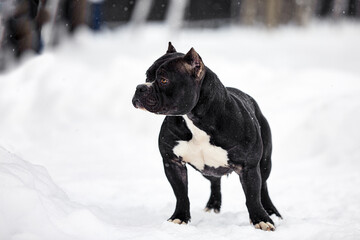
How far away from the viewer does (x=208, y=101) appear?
146 inches

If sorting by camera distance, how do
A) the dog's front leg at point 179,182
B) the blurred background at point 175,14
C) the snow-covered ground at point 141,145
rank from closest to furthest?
the snow-covered ground at point 141,145 → the dog's front leg at point 179,182 → the blurred background at point 175,14

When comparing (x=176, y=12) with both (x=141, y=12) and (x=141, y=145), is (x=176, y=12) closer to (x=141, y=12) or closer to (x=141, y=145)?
(x=141, y=12)

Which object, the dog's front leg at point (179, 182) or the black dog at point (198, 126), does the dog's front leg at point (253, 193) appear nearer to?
the black dog at point (198, 126)

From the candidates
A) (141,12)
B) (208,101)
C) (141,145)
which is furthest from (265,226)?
(141,12)

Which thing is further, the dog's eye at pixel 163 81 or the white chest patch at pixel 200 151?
the white chest patch at pixel 200 151

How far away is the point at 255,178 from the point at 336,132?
13.0ft

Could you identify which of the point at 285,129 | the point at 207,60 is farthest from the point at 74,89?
the point at 285,129

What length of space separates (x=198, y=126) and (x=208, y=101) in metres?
0.21

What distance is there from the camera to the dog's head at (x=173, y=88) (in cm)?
354

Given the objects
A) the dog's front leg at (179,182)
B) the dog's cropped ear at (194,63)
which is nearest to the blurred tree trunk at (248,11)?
the dog's front leg at (179,182)

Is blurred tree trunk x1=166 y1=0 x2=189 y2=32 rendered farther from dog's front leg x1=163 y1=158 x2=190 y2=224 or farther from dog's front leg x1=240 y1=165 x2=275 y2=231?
dog's front leg x1=240 y1=165 x2=275 y2=231

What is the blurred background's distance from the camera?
13.0 meters

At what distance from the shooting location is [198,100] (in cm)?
370

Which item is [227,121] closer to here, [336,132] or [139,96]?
[139,96]
